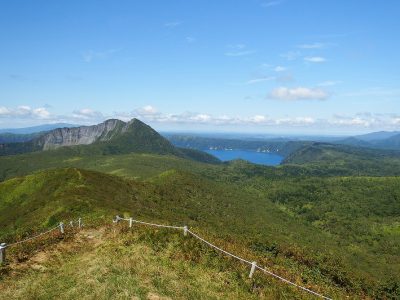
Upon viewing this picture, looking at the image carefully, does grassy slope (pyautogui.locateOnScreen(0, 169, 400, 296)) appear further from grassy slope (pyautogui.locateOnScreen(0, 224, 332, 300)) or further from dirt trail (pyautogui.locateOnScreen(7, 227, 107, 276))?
dirt trail (pyautogui.locateOnScreen(7, 227, 107, 276))

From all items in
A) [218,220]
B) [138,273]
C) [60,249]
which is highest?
[138,273]

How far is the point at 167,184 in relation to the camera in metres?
167

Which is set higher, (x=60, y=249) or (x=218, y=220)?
(x=60, y=249)

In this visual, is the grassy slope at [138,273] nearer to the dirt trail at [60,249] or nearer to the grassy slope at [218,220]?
the dirt trail at [60,249]

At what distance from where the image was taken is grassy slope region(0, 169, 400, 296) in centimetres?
3972

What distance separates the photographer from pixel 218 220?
135 m

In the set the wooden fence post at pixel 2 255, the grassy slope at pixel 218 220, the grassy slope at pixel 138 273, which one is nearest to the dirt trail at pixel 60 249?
the grassy slope at pixel 138 273

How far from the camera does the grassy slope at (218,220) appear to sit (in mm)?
39719

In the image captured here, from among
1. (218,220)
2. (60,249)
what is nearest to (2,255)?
(60,249)

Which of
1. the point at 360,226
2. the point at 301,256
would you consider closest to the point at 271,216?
the point at 360,226

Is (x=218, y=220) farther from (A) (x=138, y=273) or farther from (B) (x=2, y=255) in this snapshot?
(A) (x=138, y=273)

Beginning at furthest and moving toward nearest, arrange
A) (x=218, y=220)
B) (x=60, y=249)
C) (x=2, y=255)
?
1. (x=218, y=220)
2. (x=60, y=249)
3. (x=2, y=255)

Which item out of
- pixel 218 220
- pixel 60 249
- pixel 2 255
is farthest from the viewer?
pixel 218 220

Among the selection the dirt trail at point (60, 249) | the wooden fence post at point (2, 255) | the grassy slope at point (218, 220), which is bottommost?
the grassy slope at point (218, 220)
